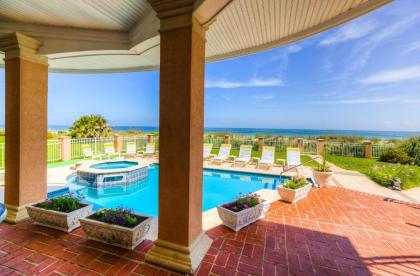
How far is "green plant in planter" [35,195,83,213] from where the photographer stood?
2.98m

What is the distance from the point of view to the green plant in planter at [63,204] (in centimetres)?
298

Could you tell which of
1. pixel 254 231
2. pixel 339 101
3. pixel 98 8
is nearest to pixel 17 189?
pixel 98 8

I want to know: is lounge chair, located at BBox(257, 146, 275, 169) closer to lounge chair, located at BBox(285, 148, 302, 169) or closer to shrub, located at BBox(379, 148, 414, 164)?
lounge chair, located at BBox(285, 148, 302, 169)

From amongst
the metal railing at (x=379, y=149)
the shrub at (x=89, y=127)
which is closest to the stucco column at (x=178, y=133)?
the metal railing at (x=379, y=149)

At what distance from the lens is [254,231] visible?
115 inches

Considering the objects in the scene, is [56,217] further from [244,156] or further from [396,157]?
[396,157]

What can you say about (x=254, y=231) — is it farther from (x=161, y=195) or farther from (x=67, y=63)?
(x=67, y=63)

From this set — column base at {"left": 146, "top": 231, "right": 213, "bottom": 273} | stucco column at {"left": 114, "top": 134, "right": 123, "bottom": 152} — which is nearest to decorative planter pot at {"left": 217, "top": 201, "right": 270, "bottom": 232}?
column base at {"left": 146, "top": 231, "right": 213, "bottom": 273}

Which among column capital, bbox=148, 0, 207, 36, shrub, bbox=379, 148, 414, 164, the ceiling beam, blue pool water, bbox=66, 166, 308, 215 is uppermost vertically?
the ceiling beam

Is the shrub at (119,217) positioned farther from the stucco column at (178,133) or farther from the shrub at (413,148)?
the shrub at (413,148)

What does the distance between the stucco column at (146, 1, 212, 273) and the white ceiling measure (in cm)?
50

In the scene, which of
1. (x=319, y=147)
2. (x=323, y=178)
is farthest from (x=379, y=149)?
(x=323, y=178)

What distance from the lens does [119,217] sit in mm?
2527

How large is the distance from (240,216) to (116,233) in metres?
1.74
